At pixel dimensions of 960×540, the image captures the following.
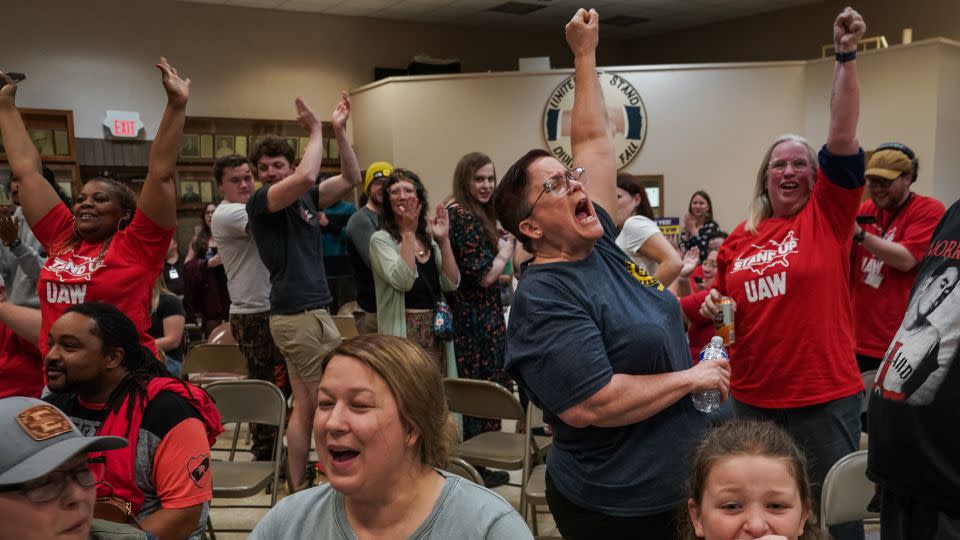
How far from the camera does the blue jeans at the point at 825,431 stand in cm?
225

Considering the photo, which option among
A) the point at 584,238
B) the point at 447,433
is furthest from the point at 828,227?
the point at 447,433

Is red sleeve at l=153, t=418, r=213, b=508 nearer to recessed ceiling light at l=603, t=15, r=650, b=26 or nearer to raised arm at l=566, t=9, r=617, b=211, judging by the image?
raised arm at l=566, t=9, r=617, b=211

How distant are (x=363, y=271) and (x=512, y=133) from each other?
5337mm

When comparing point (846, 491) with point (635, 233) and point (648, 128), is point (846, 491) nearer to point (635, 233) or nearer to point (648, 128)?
point (635, 233)

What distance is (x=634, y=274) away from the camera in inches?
70.0

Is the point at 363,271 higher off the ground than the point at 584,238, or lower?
lower

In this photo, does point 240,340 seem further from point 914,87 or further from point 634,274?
point 914,87

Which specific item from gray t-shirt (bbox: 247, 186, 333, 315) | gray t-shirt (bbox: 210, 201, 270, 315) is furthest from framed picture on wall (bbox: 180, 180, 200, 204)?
gray t-shirt (bbox: 247, 186, 333, 315)

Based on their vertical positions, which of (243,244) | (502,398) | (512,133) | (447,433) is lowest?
(502,398)

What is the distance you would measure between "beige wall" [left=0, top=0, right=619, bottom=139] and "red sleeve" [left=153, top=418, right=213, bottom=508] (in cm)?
829

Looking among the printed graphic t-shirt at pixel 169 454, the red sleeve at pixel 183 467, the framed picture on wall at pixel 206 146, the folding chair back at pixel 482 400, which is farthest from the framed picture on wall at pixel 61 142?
the red sleeve at pixel 183 467

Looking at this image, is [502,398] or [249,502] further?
[249,502]

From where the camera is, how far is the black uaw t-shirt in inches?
52.6

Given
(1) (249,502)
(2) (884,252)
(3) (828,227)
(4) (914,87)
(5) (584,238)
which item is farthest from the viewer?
(4) (914,87)
